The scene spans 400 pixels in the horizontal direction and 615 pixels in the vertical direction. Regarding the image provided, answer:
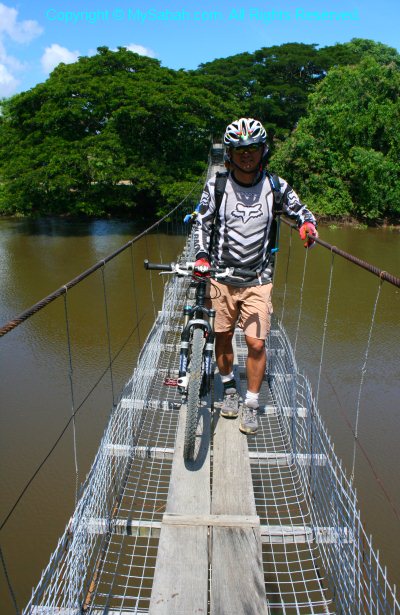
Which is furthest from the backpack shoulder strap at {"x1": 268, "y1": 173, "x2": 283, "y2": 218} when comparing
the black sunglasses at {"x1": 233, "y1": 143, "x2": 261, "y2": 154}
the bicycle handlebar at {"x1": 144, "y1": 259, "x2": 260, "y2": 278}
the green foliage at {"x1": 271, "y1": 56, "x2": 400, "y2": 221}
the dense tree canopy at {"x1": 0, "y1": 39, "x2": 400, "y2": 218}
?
the green foliage at {"x1": 271, "y1": 56, "x2": 400, "y2": 221}

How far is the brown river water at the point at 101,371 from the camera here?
2.63 m

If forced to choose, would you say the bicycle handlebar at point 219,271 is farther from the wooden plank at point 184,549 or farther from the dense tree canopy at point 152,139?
the dense tree canopy at point 152,139

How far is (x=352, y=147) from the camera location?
37.4 ft

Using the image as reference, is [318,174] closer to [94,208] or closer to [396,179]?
[396,179]

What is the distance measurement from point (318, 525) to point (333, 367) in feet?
9.01

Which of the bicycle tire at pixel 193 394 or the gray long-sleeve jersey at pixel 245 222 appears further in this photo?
the gray long-sleeve jersey at pixel 245 222

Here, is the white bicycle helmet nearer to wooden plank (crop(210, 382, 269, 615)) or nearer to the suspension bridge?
the suspension bridge

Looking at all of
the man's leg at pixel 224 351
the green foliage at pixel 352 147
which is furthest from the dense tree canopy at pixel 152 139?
the man's leg at pixel 224 351

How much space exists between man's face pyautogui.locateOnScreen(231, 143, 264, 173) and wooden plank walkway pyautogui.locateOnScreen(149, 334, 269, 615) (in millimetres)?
1098

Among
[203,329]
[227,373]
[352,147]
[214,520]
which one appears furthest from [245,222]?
[352,147]

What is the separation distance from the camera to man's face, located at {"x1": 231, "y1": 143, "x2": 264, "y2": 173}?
68.5 inches

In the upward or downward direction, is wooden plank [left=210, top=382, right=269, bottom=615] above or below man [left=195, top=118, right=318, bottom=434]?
below

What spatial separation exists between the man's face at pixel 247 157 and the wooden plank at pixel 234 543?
1092mm

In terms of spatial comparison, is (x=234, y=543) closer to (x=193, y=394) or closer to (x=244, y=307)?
(x=193, y=394)
